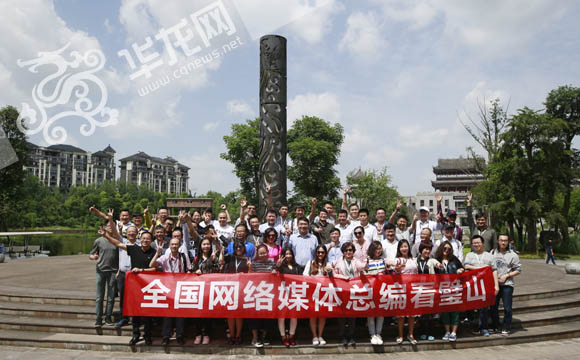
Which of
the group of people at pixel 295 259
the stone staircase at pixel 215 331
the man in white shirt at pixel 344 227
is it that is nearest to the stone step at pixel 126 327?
the stone staircase at pixel 215 331

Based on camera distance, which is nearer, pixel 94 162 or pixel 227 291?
pixel 227 291

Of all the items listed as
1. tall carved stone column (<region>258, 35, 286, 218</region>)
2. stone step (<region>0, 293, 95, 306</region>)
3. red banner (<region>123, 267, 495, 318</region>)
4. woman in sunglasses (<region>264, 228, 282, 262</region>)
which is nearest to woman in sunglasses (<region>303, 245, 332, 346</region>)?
red banner (<region>123, 267, 495, 318</region>)

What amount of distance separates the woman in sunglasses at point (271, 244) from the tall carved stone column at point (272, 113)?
537 cm

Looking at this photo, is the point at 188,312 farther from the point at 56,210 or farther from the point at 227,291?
the point at 56,210

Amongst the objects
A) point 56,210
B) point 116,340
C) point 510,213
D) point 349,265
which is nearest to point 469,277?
point 349,265

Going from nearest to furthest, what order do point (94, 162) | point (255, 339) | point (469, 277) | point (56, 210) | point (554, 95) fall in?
point (255, 339)
point (469, 277)
point (554, 95)
point (56, 210)
point (94, 162)

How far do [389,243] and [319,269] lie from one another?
1.32m

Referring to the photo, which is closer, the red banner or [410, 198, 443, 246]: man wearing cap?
the red banner

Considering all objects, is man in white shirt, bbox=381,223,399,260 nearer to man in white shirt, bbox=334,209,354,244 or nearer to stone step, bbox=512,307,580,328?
man in white shirt, bbox=334,209,354,244

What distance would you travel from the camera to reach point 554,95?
108 feet

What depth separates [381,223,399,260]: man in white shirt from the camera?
621cm

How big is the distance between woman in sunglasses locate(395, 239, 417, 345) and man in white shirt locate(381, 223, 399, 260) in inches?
5.4

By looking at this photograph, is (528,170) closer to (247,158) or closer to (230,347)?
(247,158)

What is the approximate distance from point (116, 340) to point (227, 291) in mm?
1995
